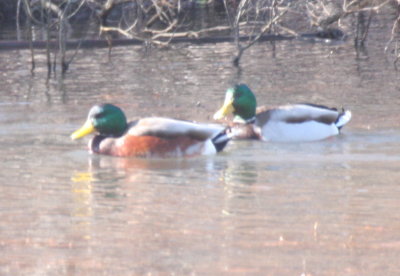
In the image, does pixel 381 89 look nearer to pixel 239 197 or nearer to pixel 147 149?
pixel 147 149

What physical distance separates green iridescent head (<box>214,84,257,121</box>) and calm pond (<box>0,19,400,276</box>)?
1.29ft

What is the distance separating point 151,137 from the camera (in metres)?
9.26

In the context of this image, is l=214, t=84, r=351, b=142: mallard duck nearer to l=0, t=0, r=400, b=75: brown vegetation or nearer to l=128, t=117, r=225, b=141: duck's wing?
l=128, t=117, r=225, b=141: duck's wing

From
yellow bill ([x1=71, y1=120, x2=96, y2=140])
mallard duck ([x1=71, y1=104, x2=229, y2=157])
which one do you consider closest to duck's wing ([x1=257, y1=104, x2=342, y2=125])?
mallard duck ([x1=71, y1=104, x2=229, y2=157])

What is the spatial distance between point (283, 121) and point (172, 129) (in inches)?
55.7

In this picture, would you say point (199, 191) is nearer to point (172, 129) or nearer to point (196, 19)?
point (172, 129)

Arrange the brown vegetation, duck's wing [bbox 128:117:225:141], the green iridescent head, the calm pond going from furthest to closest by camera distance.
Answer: the brown vegetation, the green iridescent head, duck's wing [bbox 128:117:225:141], the calm pond

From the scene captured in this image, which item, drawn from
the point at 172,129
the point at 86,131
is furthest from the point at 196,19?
the point at 172,129

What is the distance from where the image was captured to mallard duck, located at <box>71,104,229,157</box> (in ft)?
30.4

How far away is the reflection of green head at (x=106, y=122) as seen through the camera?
9562mm

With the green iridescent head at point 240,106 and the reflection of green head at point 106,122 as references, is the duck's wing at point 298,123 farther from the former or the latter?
the reflection of green head at point 106,122

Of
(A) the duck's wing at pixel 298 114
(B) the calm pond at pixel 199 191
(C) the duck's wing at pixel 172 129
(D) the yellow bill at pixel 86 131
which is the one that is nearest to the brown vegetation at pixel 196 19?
(B) the calm pond at pixel 199 191

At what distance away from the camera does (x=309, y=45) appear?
63.2ft

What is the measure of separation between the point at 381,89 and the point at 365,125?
8.32 ft
